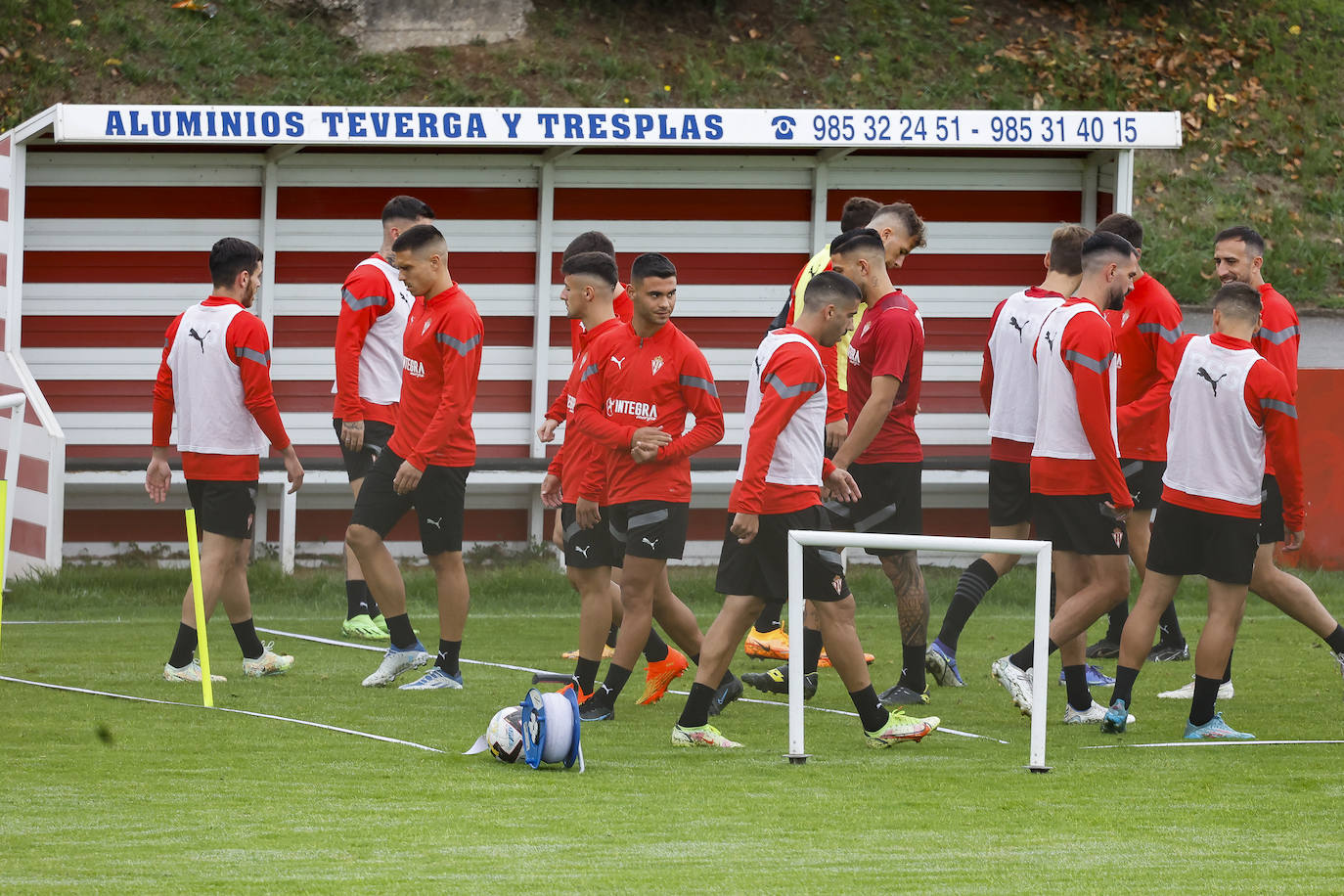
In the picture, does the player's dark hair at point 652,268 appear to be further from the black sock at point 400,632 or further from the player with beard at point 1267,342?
the player with beard at point 1267,342

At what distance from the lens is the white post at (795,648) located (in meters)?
6.08

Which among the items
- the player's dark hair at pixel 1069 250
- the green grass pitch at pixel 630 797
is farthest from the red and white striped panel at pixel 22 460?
the player's dark hair at pixel 1069 250

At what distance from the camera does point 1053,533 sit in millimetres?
7250

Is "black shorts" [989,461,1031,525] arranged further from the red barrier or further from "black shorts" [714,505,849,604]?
the red barrier

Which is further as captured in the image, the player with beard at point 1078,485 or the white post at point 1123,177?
the white post at point 1123,177

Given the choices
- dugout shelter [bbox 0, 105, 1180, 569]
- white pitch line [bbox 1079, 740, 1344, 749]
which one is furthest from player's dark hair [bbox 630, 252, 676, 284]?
dugout shelter [bbox 0, 105, 1180, 569]

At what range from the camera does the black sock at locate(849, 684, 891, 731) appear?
6504 millimetres

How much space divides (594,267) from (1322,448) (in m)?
6.62

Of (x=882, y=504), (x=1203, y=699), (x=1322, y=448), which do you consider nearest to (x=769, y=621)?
(x=882, y=504)

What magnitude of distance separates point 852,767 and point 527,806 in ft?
4.20

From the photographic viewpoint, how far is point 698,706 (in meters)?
6.53

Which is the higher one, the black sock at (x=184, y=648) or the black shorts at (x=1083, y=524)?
the black shorts at (x=1083, y=524)

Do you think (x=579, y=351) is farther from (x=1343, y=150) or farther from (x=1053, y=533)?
(x=1343, y=150)

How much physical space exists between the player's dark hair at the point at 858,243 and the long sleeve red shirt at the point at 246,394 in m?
2.53
